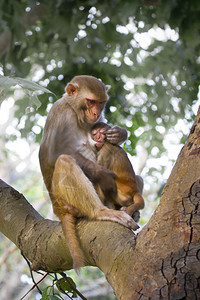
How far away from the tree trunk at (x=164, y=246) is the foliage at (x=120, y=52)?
2780 millimetres

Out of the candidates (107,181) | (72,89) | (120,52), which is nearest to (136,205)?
(107,181)

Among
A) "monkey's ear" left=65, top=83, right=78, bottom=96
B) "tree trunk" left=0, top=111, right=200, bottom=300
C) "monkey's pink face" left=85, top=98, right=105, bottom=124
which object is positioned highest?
"monkey's ear" left=65, top=83, right=78, bottom=96

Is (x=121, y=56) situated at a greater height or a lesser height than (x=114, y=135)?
greater

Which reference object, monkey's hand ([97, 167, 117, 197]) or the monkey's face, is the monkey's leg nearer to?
monkey's hand ([97, 167, 117, 197])

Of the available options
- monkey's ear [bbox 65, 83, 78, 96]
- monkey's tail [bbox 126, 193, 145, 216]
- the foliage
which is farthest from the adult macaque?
the foliage

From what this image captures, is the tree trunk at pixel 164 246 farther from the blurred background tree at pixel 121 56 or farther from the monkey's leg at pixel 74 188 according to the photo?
the blurred background tree at pixel 121 56

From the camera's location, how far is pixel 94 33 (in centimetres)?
550

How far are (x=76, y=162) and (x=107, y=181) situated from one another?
35 cm

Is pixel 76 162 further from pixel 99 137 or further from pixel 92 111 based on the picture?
pixel 92 111

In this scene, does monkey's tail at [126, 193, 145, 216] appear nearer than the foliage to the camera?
Yes

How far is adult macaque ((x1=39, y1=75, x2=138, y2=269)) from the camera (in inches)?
102

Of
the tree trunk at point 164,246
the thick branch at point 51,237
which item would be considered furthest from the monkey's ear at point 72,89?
the tree trunk at point 164,246

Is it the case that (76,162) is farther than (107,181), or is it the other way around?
(107,181)

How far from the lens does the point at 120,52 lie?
17.5 feet
